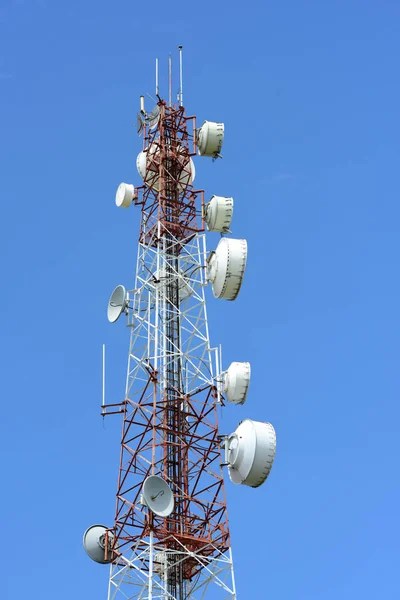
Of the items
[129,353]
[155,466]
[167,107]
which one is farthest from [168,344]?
[167,107]

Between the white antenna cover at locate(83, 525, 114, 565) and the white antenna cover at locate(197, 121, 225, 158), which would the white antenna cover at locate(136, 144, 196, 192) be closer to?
the white antenna cover at locate(197, 121, 225, 158)

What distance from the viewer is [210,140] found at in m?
60.8

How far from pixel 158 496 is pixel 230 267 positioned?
11239 millimetres

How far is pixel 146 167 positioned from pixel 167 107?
3.47m

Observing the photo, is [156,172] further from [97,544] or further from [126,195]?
[97,544]

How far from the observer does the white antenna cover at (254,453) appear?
2016 inches

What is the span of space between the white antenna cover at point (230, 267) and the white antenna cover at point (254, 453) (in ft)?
21.1

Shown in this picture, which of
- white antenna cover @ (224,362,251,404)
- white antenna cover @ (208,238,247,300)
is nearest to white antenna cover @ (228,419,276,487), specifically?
white antenna cover @ (224,362,251,404)

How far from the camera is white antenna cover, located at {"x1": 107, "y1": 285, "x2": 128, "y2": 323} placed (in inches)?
2216

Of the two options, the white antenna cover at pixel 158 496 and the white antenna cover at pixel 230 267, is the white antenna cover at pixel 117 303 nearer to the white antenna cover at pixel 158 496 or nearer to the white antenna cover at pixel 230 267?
the white antenna cover at pixel 230 267

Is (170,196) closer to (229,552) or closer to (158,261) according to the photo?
(158,261)

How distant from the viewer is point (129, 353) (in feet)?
180

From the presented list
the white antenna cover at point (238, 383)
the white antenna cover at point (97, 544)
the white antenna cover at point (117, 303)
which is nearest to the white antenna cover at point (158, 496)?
the white antenna cover at point (97, 544)

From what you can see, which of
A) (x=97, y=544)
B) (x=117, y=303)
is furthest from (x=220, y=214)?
(x=97, y=544)
